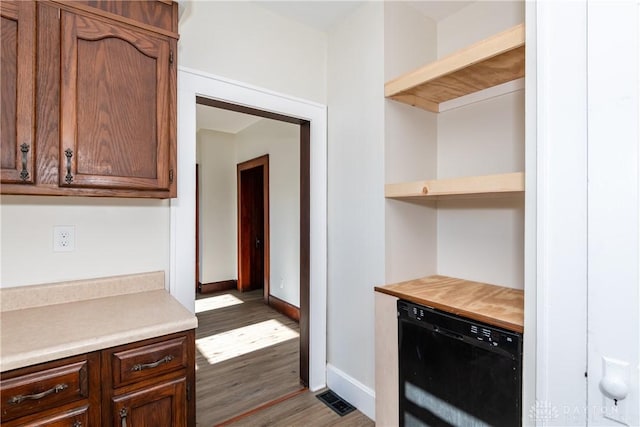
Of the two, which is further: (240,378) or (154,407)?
(240,378)

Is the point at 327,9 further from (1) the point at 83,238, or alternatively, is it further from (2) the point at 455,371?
(2) the point at 455,371

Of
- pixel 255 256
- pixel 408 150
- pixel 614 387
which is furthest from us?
pixel 255 256

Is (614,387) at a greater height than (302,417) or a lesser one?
greater

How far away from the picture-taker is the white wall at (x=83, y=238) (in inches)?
58.4

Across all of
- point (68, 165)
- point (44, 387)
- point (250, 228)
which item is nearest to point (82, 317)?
point (44, 387)

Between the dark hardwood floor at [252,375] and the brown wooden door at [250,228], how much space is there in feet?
3.50

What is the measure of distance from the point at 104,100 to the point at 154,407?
49.7 inches

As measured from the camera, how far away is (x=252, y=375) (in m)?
2.69

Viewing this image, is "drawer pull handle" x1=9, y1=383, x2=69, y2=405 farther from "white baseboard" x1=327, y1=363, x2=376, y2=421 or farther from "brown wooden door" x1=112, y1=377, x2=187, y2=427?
"white baseboard" x1=327, y1=363, x2=376, y2=421

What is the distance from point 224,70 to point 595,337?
2214 millimetres

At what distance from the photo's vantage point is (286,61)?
2.32 m

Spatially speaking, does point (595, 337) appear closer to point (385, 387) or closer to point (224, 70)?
point (385, 387)

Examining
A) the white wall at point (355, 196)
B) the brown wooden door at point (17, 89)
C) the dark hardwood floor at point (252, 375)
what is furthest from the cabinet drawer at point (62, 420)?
the white wall at point (355, 196)

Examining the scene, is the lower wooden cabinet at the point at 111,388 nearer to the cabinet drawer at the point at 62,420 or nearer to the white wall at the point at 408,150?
the cabinet drawer at the point at 62,420
